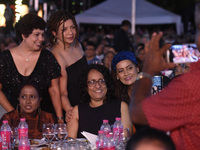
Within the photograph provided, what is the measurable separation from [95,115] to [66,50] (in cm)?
117

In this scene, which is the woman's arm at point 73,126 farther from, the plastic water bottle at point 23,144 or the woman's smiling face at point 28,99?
the plastic water bottle at point 23,144

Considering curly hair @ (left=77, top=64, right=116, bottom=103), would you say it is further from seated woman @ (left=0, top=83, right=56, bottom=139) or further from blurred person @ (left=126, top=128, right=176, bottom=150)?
blurred person @ (left=126, top=128, right=176, bottom=150)

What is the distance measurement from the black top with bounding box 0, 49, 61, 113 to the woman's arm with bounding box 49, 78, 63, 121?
5 cm

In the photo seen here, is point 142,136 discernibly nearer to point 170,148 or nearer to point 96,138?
point 170,148

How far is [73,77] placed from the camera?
507cm

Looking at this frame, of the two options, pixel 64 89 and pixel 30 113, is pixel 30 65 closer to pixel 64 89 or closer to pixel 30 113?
pixel 64 89

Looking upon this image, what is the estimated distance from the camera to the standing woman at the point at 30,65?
15.6ft

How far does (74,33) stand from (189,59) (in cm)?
438

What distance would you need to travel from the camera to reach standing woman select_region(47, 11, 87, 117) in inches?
196

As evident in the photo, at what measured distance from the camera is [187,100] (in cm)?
201

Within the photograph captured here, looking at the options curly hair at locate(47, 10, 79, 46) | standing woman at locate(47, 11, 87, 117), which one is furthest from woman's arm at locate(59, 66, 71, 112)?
curly hair at locate(47, 10, 79, 46)

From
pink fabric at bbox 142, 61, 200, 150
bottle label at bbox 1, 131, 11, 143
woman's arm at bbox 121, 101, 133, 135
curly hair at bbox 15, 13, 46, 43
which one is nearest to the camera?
pink fabric at bbox 142, 61, 200, 150

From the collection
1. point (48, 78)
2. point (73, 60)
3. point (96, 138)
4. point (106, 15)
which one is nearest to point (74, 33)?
point (73, 60)

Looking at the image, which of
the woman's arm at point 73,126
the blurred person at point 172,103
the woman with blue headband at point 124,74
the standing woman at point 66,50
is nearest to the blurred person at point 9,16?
the standing woman at point 66,50
